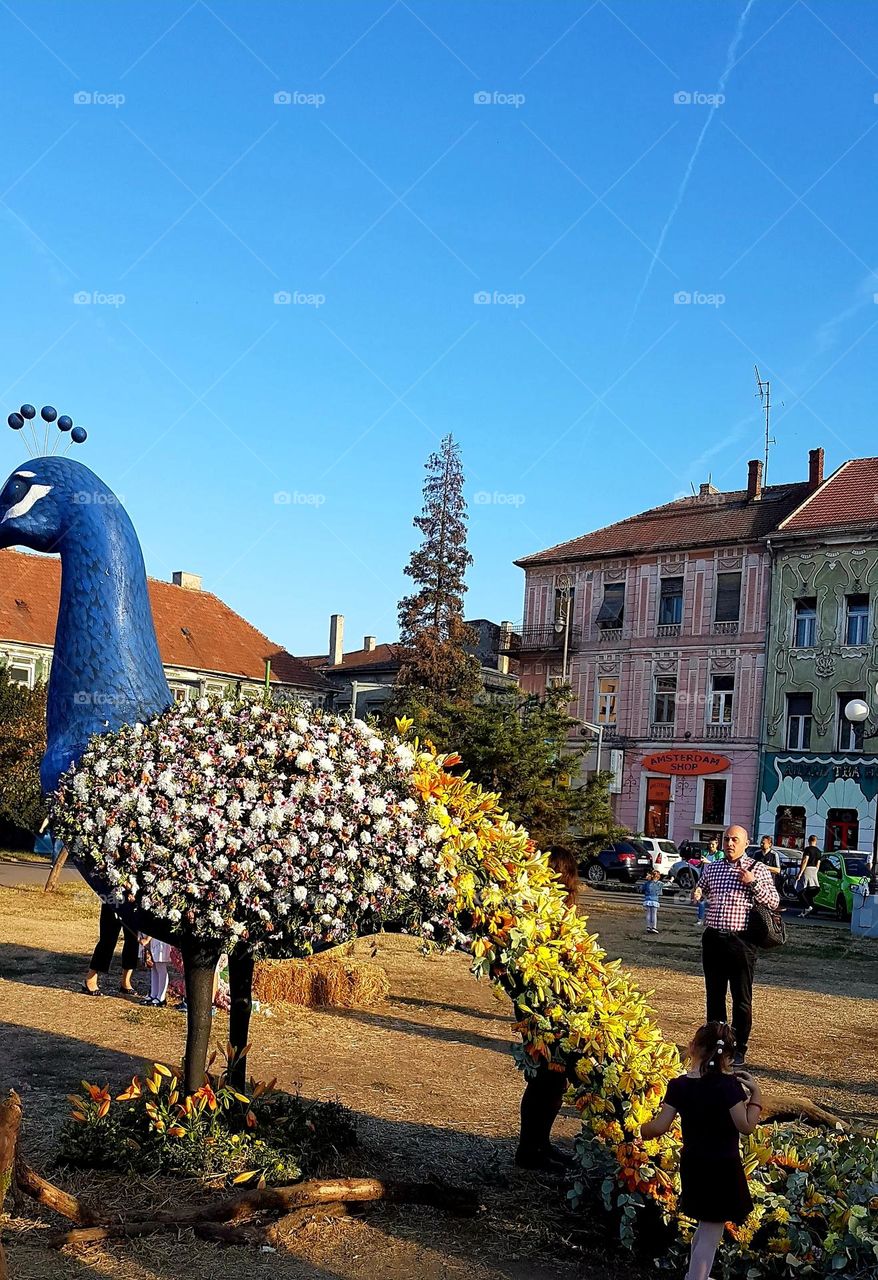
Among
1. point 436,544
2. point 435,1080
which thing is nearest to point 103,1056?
point 435,1080

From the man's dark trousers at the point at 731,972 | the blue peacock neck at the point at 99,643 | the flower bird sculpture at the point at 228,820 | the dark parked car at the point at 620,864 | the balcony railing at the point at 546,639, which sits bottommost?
the dark parked car at the point at 620,864

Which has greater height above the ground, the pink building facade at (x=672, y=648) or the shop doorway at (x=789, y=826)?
the pink building facade at (x=672, y=648)

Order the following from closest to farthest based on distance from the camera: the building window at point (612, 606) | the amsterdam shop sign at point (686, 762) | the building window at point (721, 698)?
the amsterdam shop sign at point (686, 762) → the building window at point (721, 698) → the building window at point (612, 606)

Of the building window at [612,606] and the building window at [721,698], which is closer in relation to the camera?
the building window at [721,698]

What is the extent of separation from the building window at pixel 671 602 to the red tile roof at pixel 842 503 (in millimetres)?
4729

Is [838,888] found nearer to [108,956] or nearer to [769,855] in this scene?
[769,855]

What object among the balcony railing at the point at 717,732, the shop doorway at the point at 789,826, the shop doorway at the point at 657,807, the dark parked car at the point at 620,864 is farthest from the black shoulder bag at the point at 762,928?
the shop doorway at the point at 657,807

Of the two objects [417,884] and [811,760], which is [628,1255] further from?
[811,760]

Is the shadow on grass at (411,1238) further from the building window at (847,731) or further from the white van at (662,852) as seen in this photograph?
the building window at (847,731)

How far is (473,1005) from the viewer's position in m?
11.7

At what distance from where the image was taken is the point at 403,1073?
8.37m

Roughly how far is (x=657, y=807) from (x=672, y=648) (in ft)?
19.6

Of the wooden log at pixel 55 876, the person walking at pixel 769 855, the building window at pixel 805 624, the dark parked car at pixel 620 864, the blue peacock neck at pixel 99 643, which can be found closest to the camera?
the blue peacock neck at pixel 99 643

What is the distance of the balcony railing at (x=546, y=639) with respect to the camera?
4662 cm
